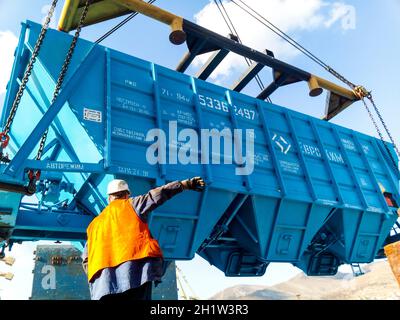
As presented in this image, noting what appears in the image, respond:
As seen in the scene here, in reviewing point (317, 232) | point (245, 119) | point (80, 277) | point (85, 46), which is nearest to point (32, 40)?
point (85, 46)

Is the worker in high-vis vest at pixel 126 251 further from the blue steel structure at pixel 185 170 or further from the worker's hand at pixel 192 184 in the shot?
the blue steel structure at pixel 185 170

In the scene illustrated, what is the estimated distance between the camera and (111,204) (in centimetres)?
308

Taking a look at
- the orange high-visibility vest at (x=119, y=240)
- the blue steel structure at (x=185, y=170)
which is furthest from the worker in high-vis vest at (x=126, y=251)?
the blue steel structure at (x=185, y=170)

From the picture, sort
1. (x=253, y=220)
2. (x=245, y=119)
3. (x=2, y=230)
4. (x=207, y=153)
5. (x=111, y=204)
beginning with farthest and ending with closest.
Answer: (x=245, y=119) < (x=253, y=220) < (x=207, y=153) < (x=2, y=230) < (x=111, y=204)

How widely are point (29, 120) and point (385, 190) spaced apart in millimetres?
7705

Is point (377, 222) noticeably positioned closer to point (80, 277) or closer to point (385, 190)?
point (385, 190)

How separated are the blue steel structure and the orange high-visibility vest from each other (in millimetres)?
1611

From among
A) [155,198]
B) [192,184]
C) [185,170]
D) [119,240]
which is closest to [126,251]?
[119,240]

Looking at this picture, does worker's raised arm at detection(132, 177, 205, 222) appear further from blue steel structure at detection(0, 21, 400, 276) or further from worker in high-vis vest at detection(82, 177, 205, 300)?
blue steel structure at detection(0, 21, 400, 276)

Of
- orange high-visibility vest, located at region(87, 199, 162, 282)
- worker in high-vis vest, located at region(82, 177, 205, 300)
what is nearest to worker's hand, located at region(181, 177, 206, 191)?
worker in high-vis vest, located at region(82, 177, 205, 300)

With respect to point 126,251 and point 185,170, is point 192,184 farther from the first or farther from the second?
point 185,170

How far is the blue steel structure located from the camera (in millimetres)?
4883

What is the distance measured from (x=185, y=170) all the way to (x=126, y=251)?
114 inches
